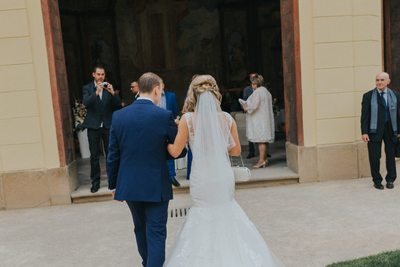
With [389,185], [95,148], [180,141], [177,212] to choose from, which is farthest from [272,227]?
[95,148]

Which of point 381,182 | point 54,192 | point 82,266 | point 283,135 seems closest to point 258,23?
point 283,135

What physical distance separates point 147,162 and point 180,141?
12.2 inches

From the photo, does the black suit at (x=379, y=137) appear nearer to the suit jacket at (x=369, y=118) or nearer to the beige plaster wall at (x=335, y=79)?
A: the suit jacket at (x=369, y=118)

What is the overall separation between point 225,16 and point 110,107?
856 cm

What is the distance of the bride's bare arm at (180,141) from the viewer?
11.4 feet

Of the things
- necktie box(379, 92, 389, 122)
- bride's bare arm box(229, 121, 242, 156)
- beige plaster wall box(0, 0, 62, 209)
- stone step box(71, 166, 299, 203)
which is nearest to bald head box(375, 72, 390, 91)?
necktie box(379, 92, 389, 122)

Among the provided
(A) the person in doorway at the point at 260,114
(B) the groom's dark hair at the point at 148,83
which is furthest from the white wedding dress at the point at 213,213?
(A) the person in doorway at the point at 260,114

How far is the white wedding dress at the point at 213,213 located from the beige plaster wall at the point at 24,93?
12.9ft

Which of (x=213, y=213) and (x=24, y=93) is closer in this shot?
(x=213, y=213)

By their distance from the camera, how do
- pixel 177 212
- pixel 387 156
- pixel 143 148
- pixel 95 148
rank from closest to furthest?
1. pixel 143 148
2. pixel 177 212
3. pixel 387 156
4. pixel 95 148

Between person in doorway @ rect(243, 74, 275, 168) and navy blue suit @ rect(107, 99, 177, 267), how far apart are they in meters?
4.95

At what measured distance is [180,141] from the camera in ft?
11.5

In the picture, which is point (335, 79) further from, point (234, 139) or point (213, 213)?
point (213, 213)

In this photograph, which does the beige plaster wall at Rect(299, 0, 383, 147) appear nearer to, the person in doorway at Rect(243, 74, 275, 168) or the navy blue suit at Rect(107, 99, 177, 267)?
the person in doorway at Rect(243, 74, 275, 168)
